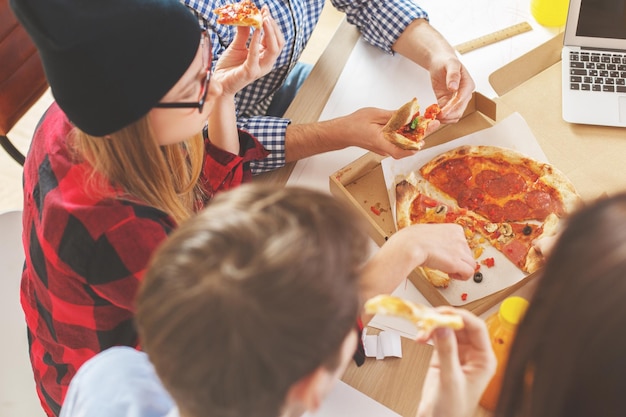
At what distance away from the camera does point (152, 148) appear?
3.50ft

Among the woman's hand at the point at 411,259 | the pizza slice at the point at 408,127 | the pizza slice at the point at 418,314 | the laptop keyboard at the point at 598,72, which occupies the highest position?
the pizza slice at the point at 418,314

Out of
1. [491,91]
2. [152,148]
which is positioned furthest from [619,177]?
[152,148]

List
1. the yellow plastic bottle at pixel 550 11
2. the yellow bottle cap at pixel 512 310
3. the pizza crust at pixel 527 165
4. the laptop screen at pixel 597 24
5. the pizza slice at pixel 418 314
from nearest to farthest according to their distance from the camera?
the pizza slice at pixel 418 314
the yellow bottle cap at pixel 512 310
the pizza crust at pixel 527 165
the laptop screen at pixel 597 24
the yellow plastic bottle at pixel 550 11

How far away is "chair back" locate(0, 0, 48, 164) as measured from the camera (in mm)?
1702

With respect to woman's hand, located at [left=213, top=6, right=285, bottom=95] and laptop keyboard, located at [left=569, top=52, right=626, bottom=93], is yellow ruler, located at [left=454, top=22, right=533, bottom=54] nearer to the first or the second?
laptop keyboard, located at [left=569, top=52, right=626, bottom=93]

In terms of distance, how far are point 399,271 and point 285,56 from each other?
0.83m

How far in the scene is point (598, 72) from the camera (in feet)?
5.24

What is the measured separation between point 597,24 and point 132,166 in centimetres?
120

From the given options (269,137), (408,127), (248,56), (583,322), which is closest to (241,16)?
(248,56)

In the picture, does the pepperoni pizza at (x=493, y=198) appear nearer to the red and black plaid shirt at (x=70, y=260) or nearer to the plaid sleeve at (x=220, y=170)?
the plaid sleeve at (x=220, y=170)

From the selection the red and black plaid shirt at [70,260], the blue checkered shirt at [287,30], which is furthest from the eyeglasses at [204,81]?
the blue checkered shirt at [287,30]

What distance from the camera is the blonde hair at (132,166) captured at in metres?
1.04

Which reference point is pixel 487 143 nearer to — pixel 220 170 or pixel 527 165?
pixel 527 165

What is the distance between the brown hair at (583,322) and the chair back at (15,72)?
157cm
